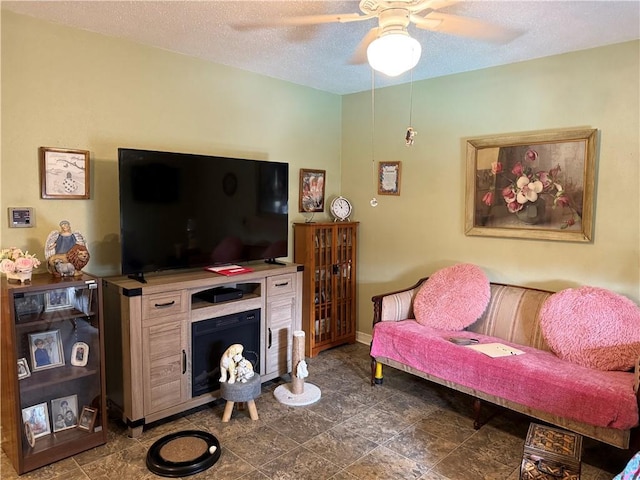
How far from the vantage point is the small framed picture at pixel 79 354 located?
8.25 ft

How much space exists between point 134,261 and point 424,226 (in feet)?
7.78

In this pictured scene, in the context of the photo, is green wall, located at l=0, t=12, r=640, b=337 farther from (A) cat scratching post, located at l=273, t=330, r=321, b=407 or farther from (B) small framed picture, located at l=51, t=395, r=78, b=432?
(A) cat scratching post, located at l=273, t=330, r=321, b=407

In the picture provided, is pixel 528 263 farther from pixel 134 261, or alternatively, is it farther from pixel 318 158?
pixel 134 261

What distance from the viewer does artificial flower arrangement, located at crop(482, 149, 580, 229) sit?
3.08 meters

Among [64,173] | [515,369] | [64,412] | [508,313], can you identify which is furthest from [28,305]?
[508,313]

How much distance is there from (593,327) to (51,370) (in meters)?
3.16

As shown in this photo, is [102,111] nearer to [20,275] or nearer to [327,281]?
[20,275]

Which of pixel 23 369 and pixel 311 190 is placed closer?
pixel 23 369

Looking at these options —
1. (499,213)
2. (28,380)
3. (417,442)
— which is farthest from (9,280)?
(499,213)

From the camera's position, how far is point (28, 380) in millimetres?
2320

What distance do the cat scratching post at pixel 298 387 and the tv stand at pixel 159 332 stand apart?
0.27 m

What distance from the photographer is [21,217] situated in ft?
8.32

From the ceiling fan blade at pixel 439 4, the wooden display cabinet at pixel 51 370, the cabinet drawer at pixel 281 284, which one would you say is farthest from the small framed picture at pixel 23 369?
the ceiling fan blade at pixel 439 4

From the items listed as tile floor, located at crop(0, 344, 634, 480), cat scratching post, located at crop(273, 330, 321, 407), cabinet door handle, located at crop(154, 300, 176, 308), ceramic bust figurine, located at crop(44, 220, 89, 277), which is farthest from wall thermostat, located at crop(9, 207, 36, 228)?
cat scratching post, located at crop(273, 330, 321, 407)
